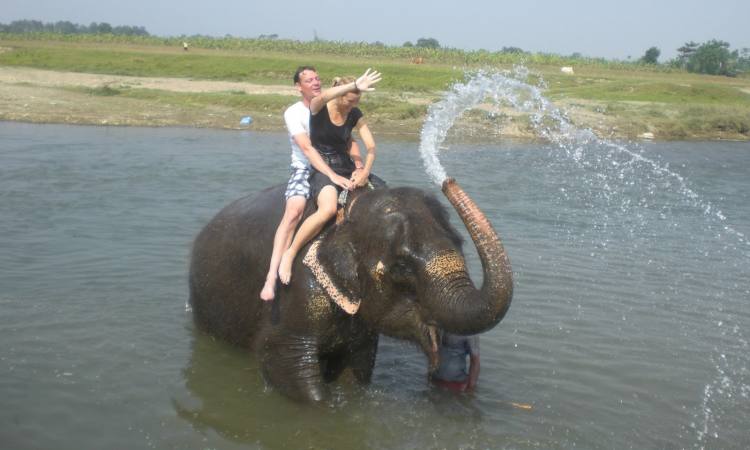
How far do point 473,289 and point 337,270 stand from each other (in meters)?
1.09

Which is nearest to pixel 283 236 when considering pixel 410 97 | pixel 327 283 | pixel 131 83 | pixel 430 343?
pixel 327 283

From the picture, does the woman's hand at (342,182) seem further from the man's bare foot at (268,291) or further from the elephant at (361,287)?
the man's bare foot at (268,291)

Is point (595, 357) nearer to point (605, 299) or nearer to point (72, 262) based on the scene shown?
point (605, 299)

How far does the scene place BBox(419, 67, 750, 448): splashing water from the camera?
7230 mm

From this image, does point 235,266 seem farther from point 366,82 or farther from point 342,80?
point 366,82

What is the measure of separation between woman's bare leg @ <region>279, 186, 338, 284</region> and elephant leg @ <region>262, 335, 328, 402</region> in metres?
0.48

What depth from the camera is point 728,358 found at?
26.0ft

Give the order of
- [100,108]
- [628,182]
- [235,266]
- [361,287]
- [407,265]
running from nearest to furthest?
[407,265] < [361,287] < [235,266] < [628,182] < [100,108]

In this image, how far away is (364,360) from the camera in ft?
21.5

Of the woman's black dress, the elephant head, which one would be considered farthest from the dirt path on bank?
the elephant head

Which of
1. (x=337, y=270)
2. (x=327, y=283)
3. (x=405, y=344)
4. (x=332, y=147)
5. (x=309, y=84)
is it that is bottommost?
(x=405, y=344)

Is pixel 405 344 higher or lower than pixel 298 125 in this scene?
lower

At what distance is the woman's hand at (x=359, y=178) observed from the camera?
617cm

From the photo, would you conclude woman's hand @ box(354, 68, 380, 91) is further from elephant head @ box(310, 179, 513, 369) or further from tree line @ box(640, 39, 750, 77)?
tree line @ box(640, 39, 750, 77)
